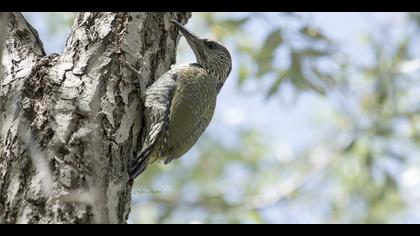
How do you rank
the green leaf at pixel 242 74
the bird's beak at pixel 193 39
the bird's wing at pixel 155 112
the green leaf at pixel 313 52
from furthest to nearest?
the green leaf at pixel 242 74 → the green leaf at pixel 313 52 → the bird's beak at pixel 193 39 → the bird's wing at pixel 155 112

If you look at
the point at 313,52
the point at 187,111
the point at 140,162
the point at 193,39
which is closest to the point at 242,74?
the point at 313,52

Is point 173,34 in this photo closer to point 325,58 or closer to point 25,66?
point 25,66

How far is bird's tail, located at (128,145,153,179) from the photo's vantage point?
3.23m

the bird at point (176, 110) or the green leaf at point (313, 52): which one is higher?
the green leaf at point (313, 52)

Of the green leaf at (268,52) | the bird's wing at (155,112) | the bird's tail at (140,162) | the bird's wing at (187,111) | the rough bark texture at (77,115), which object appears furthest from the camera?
the green leaf at (268,52)

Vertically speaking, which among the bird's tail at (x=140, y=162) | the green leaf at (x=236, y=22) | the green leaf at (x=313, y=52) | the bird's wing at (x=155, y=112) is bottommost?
the bird's tail at (x=140, y=162)

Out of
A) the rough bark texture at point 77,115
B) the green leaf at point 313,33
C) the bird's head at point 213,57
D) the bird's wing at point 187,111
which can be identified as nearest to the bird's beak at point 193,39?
the bird's head at point 213,57

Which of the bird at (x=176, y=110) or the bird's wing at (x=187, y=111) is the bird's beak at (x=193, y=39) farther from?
the bird's wing at (x=187, y=111)

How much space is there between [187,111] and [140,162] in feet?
3.37

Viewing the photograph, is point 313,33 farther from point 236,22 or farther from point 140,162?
point 140,162

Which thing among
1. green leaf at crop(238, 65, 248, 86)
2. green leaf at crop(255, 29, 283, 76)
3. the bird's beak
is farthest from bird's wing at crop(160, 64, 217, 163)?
green leaf at crop(238, 65, 248, 86)

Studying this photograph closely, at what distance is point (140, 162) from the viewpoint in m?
3.44

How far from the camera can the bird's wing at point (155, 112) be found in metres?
3.65
